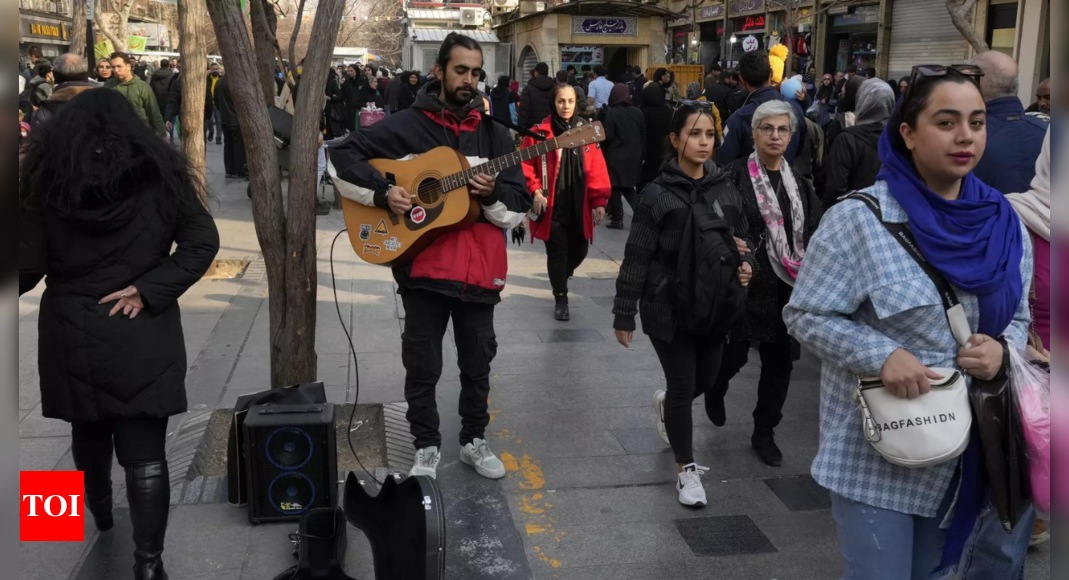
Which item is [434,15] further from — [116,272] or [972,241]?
[972,241]

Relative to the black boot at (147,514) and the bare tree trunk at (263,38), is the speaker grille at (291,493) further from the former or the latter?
the bare tree trunk at (263,38)

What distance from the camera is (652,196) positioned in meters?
4.31

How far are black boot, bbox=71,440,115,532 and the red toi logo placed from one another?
0.49 ft

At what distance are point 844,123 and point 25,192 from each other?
5.94m

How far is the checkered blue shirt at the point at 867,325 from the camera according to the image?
252cm

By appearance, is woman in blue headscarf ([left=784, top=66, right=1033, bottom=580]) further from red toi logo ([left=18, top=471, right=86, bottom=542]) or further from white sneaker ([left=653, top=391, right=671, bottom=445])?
red toi logo ([left=18, top=471, right=86, bottom=542])

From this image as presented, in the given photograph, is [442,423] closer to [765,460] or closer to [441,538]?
[765,460]

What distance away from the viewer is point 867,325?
2.64 metres

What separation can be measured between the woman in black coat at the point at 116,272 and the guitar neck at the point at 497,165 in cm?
118

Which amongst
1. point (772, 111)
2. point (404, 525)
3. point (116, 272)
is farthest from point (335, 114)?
point (404, 525)

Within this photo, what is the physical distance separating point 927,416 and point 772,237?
93.8 inches

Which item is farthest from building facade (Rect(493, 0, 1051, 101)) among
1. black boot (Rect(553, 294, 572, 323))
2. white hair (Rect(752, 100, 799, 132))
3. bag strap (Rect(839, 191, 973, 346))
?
bag strap (Rect(839, 191, 973, 346))

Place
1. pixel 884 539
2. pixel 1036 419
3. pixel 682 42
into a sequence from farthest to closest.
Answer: pixel 682 42 → pixel 884 539 → pixel 1036 419

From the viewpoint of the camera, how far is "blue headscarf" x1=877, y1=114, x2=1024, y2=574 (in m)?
2.47
